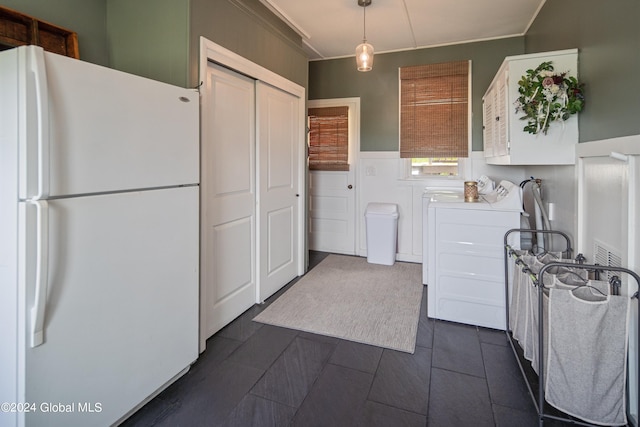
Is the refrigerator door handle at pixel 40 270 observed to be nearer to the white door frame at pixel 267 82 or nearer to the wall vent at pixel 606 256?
the white door frame at pixel 267 82

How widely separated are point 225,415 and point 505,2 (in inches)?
152

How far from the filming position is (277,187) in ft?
11.2

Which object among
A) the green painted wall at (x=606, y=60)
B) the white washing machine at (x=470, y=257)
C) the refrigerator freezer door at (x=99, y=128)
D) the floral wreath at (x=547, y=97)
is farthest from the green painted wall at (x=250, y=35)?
the green painted wall at (x=606, y=60)

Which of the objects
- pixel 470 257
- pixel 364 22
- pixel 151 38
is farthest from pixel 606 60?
pixel 151 38

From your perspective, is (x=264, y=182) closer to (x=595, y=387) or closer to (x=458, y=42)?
(x=595, y=387)

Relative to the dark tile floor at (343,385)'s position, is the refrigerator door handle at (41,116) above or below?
above

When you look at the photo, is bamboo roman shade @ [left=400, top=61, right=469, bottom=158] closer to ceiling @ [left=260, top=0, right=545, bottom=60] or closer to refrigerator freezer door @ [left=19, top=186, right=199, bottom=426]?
ceiling @ [left=260, top=0, right=545, bottom=60]

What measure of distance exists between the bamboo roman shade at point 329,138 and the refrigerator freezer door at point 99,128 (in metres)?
3.04

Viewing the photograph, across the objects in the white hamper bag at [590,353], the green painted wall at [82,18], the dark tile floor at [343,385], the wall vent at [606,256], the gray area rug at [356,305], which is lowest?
the dark tile floor at [343,385]

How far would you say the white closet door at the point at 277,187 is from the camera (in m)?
3.13

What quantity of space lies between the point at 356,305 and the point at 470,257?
1076 mm

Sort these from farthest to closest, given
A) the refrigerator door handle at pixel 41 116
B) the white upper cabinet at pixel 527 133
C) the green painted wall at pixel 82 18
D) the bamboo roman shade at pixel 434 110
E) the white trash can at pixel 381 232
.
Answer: the white trash can at pixel 381 232 → the bamboo roman shade at pixel 434 110 → the white upper cabinet at pixel 527 133 → the green painted wall at pixel 82 18 → the refrigerator door handle at pixel 41 116

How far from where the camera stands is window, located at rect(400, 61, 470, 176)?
4188 mm

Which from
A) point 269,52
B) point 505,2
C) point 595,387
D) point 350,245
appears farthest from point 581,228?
point 350,245
